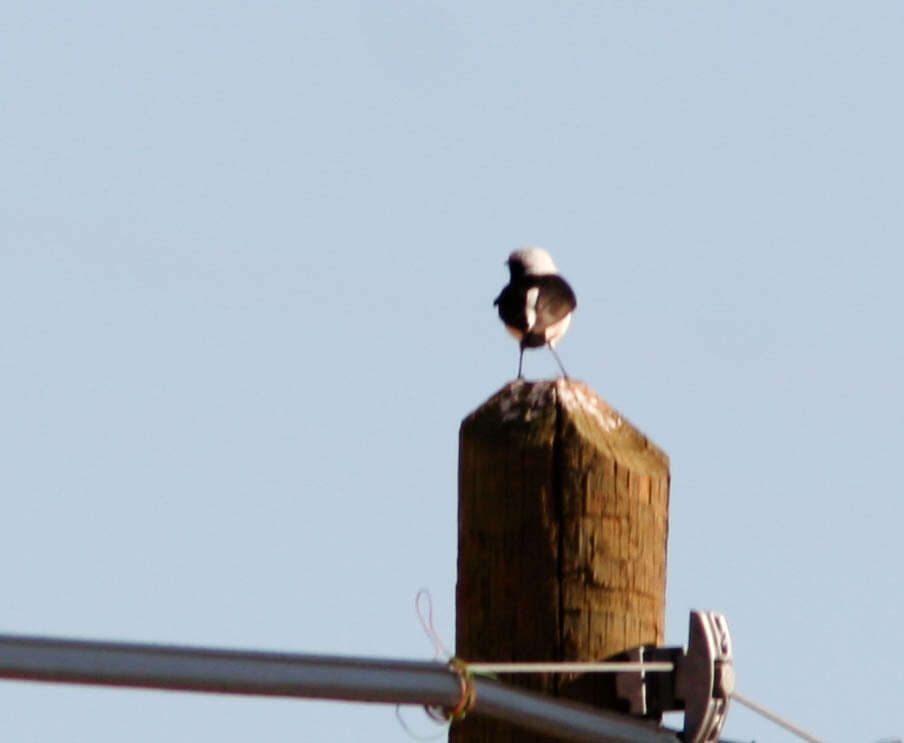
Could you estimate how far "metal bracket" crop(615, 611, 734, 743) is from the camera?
5.04 m

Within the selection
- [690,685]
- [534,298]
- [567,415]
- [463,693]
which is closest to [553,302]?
[534,298]

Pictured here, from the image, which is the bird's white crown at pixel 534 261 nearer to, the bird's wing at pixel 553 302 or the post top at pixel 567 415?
the bird's wing at pixel 553 302

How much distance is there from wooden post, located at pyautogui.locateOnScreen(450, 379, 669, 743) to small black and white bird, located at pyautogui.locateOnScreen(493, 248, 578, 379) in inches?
169

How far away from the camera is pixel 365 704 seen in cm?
444

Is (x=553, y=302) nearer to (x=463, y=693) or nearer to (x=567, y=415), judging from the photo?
(x=567, y=415)

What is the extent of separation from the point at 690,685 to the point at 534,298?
572 cm

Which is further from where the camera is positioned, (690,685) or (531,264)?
(531,264)

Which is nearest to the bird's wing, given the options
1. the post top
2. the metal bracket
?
the post top

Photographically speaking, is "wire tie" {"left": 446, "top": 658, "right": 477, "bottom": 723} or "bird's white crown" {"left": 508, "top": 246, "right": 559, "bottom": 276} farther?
"bird's white crown" {"left": 508, "top": 246, "right": 559, "bottom": 276}

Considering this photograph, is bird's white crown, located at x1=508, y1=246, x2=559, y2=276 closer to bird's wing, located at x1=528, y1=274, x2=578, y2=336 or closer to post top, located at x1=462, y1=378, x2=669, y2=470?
bird's wing, located at x1=528, y1=274, x2=578, y2=336

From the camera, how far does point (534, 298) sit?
35.1 ft

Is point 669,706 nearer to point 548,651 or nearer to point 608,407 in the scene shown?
point 548,651

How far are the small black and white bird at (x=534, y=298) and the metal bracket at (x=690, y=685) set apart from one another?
4423mm

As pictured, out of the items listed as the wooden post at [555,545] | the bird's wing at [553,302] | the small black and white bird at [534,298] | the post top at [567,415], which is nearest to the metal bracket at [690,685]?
the wooden post at [555,545]
